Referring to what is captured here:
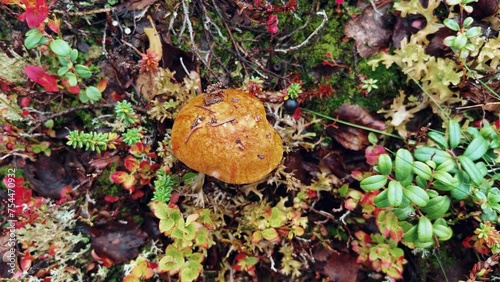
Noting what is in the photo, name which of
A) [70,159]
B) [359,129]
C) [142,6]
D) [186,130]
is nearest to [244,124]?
[186,130]

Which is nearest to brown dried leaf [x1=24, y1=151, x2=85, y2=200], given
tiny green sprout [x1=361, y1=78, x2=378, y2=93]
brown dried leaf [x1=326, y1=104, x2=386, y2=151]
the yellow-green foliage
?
brown dried leaf [x1=326, y1=104, x2=386, y2=151]

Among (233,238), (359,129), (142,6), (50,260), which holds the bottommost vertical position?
(50,260)

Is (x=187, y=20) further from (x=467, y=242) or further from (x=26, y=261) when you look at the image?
(x=467, y=242)

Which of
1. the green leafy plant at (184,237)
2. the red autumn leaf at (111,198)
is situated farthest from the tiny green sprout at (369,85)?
the red autumn leaf at (111,198)

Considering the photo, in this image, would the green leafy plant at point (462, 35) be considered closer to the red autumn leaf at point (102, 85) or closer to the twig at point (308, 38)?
the twig at point (308, 38)

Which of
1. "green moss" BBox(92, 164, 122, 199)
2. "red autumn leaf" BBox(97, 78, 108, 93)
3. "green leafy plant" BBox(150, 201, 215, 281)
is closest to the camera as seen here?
"green leafy plant" BBox(150, 201, 215, 281)

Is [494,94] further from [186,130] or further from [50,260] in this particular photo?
[50,260]

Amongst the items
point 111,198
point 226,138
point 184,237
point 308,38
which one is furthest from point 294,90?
point 111,198

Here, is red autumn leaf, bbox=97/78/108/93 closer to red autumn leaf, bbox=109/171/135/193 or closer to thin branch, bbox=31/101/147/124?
thin branch, bbox=31/101/147/124
